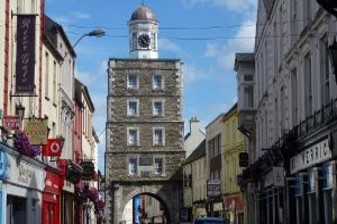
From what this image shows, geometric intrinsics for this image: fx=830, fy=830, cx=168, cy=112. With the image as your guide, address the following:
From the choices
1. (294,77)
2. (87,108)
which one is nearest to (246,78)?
(87,108)

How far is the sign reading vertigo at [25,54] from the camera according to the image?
26.5 meters

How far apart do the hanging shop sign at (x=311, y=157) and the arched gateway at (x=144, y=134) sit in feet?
221

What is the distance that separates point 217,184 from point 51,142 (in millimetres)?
34440

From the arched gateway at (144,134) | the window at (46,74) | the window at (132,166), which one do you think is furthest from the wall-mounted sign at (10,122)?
the window at (132,166)

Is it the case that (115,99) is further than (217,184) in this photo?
Yes

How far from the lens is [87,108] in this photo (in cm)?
6234

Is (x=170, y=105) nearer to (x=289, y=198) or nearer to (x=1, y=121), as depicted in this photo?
(x=289, y=198)

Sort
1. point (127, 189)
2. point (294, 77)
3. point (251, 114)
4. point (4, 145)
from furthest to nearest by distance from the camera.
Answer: point (127, 189)
point (251, 114)
point (294, 77)
point (4, 145)


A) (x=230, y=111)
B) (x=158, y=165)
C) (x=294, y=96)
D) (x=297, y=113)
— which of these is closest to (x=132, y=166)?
(x=158, y=165)

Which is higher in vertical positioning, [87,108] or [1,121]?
[87,108]

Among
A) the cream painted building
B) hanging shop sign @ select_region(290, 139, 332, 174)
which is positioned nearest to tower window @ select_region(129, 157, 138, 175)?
the cream painted building

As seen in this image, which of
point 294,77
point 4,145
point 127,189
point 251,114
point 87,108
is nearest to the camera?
point 4,145

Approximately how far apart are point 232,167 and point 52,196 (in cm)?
3129

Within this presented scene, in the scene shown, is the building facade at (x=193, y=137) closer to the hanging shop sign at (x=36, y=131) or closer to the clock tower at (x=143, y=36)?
the clock tower at (x=143, y=36)
